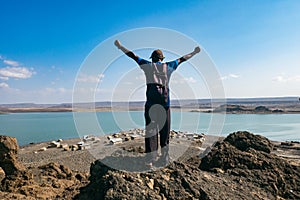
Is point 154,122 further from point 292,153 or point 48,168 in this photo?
point 292,153

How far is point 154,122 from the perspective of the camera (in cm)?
524

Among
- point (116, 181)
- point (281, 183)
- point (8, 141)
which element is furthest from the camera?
point (8, 141)

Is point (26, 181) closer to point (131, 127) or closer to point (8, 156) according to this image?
point (8, 156)

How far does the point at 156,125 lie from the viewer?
5.27m

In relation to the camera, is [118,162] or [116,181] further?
[118,162]

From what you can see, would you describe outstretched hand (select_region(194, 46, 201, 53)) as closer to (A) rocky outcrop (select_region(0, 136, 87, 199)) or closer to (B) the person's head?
(B) the person's head

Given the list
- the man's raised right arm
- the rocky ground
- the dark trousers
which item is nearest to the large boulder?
the rocky ground

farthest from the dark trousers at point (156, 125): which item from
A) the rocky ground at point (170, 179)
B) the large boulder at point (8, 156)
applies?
the large boulder at point (8, 156)

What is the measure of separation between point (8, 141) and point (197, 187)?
451 centimetres

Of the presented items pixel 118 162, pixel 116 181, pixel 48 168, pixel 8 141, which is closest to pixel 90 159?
pixel 48 168

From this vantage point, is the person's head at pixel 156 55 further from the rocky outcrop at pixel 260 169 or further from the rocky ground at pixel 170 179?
the rocky outcrop at pixel 260 169

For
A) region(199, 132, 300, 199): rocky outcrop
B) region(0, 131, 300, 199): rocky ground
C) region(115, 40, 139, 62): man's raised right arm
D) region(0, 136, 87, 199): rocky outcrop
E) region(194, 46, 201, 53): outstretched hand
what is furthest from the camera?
region(194, 46, 201, 53): outstretched hand

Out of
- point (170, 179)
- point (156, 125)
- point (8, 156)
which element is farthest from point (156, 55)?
point (8, 156)

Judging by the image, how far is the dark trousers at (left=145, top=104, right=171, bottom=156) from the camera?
5.16 metres
